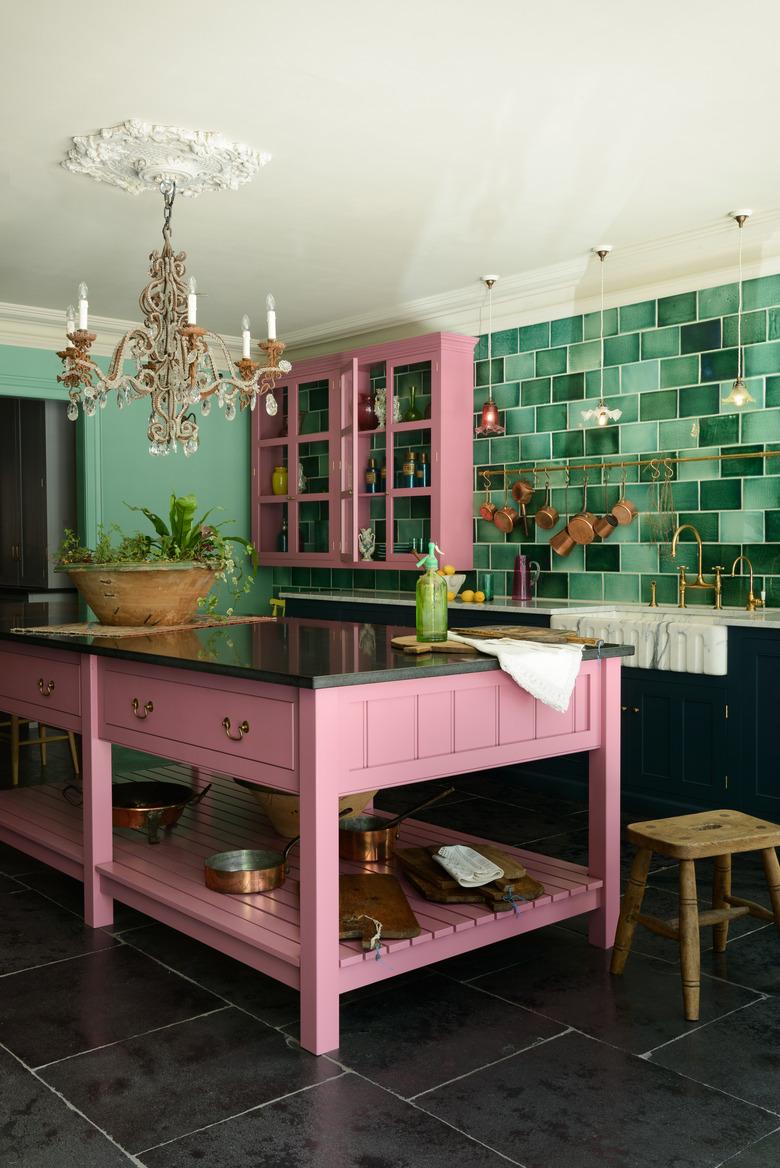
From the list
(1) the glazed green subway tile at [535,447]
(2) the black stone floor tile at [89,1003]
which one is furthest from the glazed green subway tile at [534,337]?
(2) the black stone floor tile at [89,1003]

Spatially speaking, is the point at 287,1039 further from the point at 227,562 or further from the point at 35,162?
the point at 35,162

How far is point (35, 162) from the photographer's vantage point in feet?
13.8

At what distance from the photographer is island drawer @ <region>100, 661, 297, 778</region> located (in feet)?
8.57

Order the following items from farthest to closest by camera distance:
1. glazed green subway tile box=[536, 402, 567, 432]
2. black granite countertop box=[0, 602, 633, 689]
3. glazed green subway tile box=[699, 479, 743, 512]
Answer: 1. glazed green subway tile box=[536, 402, 567, 432]
2. glazed green subway tile box=[699, 479, 743, 512]
3. black granite countertop box=[0, 602, 633, 689]

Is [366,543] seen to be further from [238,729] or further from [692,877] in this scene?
[692,877]

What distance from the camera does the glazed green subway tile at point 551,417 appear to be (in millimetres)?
6012

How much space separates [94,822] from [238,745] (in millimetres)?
885

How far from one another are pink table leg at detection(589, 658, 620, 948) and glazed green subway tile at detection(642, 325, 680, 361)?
280 cm

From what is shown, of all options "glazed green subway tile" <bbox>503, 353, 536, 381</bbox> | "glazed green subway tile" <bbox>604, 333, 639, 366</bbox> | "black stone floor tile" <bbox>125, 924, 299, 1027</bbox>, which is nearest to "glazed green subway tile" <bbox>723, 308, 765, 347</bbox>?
"glazed green subway tile" <bbox>604, 333, 639, 366</bbox>

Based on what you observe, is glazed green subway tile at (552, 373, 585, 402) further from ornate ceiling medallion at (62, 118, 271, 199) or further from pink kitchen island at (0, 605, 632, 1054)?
pink kitchen island at (0, 605, 632, 1054)

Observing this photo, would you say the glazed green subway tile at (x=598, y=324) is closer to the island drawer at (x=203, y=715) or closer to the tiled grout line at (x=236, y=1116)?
the island drawer at (x=203, y=715)

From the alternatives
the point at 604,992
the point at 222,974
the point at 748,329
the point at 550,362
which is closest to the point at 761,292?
the point at 748,329

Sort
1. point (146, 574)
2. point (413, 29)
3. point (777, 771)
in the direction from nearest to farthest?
point (413, 29), point (146, 574), point (777, 771)

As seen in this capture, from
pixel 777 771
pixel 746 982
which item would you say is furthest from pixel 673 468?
pixel 746 982
